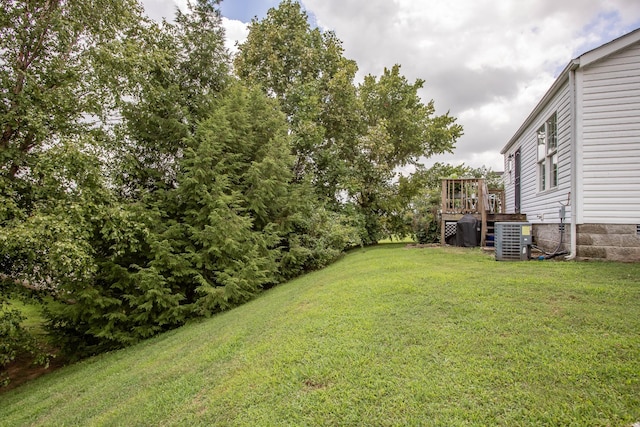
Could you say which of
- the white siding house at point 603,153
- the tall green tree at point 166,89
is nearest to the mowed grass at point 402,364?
the white siding house at point 603,153

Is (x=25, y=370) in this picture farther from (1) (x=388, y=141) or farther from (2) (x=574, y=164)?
(1) (x=388, y=141)

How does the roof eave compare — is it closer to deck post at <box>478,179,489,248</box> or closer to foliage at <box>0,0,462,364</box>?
deck post at <box>478,179,489,248</box>

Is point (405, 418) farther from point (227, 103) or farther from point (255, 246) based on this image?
point (227, 103)

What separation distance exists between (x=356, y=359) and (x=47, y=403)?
14.2ft

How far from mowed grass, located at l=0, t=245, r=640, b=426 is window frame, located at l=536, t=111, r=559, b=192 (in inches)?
117

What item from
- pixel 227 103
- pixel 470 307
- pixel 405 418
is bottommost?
pixel 405 418

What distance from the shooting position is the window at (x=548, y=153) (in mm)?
7652

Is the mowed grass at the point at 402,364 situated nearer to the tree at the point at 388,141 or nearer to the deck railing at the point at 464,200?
the deck railing at the point at 464,200

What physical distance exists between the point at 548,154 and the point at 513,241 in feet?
8.89

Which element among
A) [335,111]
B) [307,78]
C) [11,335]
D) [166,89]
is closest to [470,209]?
[335,111]

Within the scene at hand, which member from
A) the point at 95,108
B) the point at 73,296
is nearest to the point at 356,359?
the point at 73,296

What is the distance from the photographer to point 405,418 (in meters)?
2.21

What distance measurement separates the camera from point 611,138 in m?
6.25

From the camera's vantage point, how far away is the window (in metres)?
7.65
